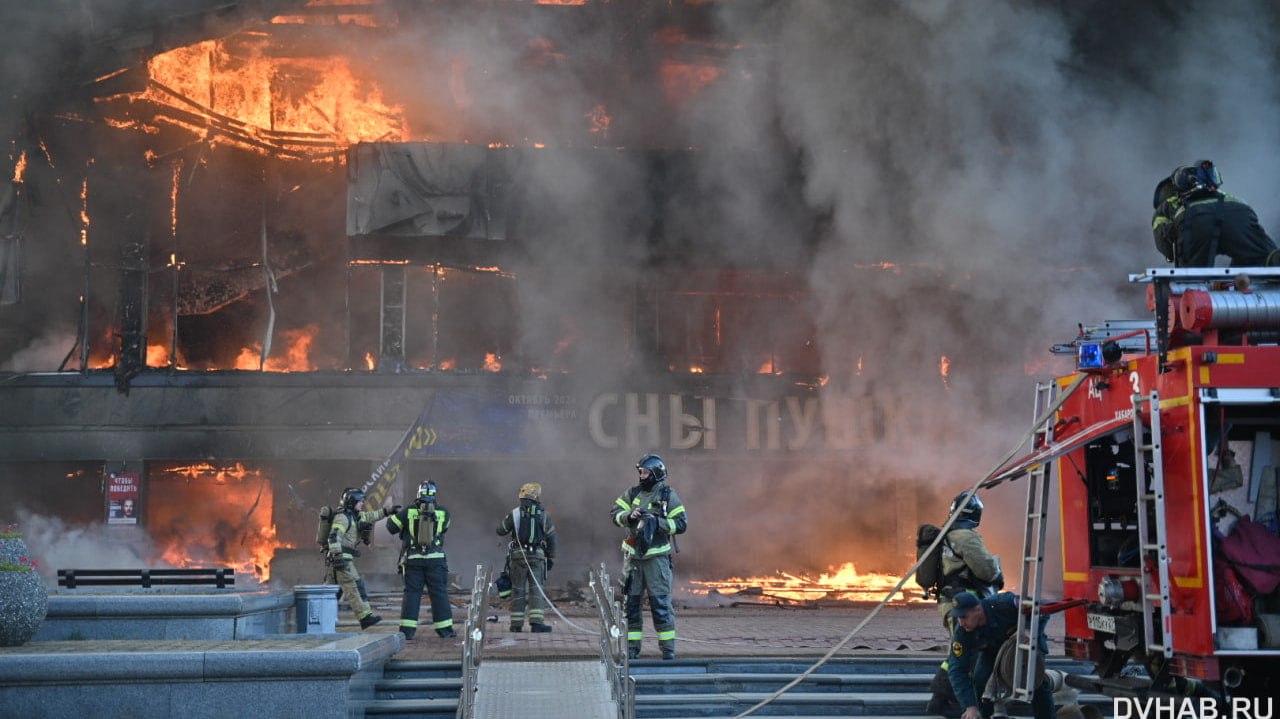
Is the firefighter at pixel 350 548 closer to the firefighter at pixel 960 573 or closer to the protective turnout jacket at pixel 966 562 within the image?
the firefighter at pixel 960 573

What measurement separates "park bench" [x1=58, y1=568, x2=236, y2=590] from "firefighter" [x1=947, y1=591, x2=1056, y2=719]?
9.10 meters

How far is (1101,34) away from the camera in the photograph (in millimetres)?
19156

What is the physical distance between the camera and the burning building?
65.7 feet

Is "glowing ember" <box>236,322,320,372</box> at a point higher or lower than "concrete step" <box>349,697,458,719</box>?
higher

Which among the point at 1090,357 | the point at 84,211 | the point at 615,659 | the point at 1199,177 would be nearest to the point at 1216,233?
the point at 1199,177

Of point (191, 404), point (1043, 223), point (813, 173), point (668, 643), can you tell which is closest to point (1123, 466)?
point (668, 643)

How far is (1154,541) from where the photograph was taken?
21.1ft

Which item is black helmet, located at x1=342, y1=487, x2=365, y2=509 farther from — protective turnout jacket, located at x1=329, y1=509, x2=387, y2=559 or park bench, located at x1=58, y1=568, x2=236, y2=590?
park bench, located at x1=58, y1=568, x2=236, y2=590

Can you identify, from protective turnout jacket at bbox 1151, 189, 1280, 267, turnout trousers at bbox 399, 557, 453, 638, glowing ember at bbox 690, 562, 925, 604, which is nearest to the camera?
protective turnout jacket at bbox 1151, 189, 1280, 267

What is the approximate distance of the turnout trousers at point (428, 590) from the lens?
11398 millimetres

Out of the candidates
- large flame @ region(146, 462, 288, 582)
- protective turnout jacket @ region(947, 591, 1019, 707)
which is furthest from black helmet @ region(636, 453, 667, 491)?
large flame @ region(146, 462, 288, 582)

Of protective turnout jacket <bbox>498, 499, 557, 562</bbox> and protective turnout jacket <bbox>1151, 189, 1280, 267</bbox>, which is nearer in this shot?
protective turnout jacket <bbox>1151, 189, 1280, 267</bbox>

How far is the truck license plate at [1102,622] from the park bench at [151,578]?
966 cm

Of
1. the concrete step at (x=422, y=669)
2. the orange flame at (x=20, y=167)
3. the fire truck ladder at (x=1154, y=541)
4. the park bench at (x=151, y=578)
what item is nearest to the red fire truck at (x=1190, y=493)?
the fire truck ladder at (x=1154, y=541)
